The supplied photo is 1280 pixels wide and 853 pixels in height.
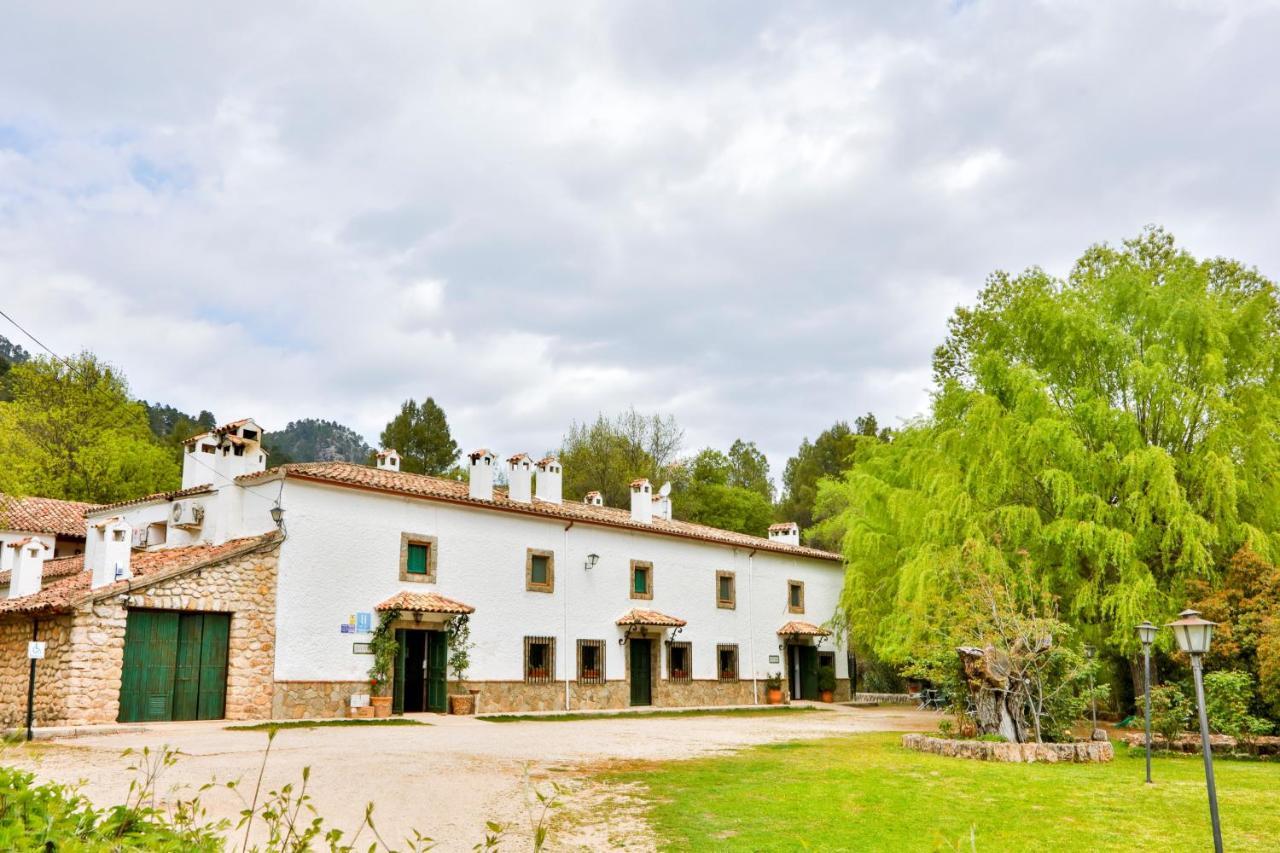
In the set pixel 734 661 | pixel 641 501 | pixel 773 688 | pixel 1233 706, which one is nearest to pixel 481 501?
pixel 641 501

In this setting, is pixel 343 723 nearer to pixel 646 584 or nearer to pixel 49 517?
pixel 646 584

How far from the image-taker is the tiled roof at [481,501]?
20516mm

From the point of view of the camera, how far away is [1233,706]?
47.1 feet

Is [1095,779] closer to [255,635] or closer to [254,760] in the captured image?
[254,760]

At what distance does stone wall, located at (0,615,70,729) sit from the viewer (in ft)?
54.6

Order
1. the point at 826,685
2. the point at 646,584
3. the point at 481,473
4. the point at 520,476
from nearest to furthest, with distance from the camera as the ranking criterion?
1. the point at 481,473
2. the point at 520,476
3. the point at 646,584
4. the point at 826,685

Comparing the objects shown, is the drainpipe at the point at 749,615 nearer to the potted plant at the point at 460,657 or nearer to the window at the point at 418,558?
the potted plant at the point at 460,657

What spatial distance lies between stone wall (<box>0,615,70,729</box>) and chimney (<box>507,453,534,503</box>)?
34.9 ft

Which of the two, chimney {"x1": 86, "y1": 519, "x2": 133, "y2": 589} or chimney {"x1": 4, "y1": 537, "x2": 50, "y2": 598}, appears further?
chimney {"x1": 4, "y1": 537, "x2": 50, "y2": 598}

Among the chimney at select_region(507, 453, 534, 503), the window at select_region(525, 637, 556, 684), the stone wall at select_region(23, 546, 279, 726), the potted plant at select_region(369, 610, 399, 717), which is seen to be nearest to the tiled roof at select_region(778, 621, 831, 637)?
the window at select_region(525, 637, 556, 684)

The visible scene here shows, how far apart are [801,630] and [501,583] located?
10.8 metres

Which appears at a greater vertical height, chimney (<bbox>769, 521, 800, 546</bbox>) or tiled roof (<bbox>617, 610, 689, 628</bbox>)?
chimney (<bbox>769, 521, 800, 546</bbox>)

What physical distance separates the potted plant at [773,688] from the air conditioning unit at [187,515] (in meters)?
16.4

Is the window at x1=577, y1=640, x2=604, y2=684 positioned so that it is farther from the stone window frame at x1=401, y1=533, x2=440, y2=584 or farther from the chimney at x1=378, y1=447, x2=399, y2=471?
the chimney at x1=378, y1=447, x2=399, y2=471
